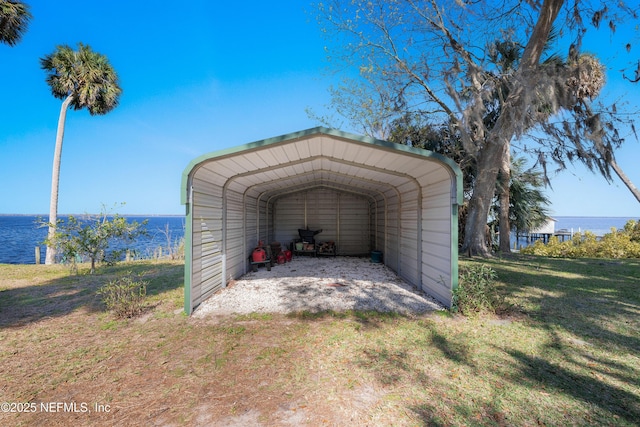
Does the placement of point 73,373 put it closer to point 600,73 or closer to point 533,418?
point 533,418

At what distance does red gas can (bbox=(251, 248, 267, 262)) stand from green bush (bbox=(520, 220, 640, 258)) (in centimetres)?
1139

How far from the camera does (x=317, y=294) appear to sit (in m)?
5.55

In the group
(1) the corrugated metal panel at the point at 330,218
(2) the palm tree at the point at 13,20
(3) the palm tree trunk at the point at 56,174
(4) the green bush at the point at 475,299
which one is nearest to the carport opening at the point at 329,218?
(1) the corrugated metal panel at the point at 330,218

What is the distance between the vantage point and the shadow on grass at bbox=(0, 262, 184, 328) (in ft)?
15.1

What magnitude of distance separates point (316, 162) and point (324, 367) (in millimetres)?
4382

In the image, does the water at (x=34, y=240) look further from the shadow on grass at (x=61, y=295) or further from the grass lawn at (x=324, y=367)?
the grass lawn at (x=324, y=367)

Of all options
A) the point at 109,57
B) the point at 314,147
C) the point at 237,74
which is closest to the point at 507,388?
the point at 314,147

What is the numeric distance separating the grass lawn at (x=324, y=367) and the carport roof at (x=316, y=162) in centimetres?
203

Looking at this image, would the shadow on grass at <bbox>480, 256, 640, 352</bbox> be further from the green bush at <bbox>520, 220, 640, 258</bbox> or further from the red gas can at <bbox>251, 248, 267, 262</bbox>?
the red gas can at <bbox>251, 248, 267, 262</bbox>

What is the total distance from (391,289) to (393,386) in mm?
3406

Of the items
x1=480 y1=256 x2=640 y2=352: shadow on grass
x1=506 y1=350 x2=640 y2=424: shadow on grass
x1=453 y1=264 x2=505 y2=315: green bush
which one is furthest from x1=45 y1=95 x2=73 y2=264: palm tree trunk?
x1=480 y1=256 x2=640 y2=352: shadow on grass

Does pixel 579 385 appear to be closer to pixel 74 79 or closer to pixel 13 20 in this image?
pixel 13 20

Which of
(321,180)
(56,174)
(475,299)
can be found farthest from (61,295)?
A: (475,299)

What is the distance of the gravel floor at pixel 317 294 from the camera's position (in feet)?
15.7
